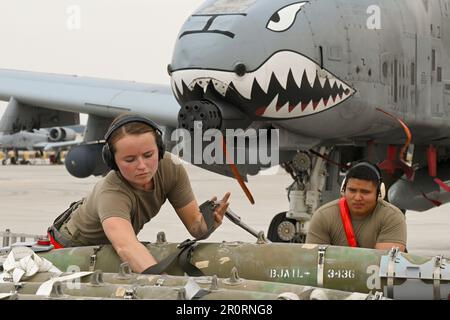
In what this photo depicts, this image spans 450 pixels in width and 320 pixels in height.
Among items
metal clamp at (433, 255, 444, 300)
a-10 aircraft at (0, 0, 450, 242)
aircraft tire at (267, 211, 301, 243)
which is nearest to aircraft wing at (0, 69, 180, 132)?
aircraft tire at (267, 211, 301, 243)

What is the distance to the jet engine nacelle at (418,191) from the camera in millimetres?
13984

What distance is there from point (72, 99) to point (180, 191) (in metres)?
11.8

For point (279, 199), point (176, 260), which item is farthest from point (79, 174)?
point (279, 199)

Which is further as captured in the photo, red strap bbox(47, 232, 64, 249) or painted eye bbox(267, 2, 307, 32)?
painted eye bbox(267, 2, 307, 32)

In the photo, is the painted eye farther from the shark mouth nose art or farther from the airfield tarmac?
the airfield tarmac

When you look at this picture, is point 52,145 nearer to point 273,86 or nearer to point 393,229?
point 273,86

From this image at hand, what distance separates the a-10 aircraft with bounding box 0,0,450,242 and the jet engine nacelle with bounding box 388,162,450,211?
0.01 metres

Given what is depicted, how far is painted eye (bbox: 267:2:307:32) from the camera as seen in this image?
1118 centimetres

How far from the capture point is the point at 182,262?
6.58 meters

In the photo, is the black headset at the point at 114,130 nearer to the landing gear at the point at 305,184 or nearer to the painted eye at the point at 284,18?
the painted eye at the point at 284,18

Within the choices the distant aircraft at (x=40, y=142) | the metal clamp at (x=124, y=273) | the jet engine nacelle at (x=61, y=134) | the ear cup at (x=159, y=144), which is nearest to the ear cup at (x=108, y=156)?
the ear cup at (x=159, y=144)

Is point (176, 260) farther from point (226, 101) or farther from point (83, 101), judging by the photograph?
point (83, 101)

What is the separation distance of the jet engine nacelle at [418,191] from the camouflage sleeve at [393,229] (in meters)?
6.70

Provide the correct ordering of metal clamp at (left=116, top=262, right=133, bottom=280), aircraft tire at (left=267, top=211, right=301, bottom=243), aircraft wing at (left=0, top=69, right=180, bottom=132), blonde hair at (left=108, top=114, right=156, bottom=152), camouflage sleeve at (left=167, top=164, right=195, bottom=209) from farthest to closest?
aircraft wing at (left=0, top=69, right=180, bottom=132)
aircraft tire at (left=267, top=211, right=301, bottom=243)
camouflage sleeve at (left=167, top=164, right=195, bottom=209)
blonde hair at (left=108, top=114, right=156, bottom=152)
metal clamp at (left=116, top=262, right=133, bottom=280)
